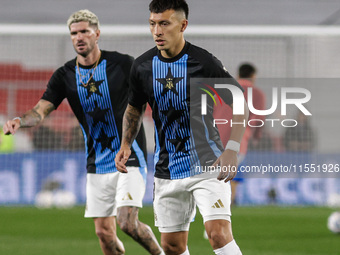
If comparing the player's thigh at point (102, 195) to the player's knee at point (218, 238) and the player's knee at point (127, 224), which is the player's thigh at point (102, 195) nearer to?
the player's knee at point (127, 224)

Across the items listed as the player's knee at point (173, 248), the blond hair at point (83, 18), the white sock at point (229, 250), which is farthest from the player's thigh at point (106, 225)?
the white sock at point (229, 250)

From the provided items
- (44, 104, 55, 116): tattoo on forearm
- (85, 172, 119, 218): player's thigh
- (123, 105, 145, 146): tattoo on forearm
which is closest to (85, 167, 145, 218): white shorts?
(85, 172, 119, 218): player's thigh

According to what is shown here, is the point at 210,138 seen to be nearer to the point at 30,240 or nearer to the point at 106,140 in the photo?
the point at 106,140

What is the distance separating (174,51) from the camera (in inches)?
189

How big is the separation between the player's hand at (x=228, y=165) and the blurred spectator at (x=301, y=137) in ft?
34.5

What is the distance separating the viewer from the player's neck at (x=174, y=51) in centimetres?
478

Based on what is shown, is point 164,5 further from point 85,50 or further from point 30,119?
point 30,119

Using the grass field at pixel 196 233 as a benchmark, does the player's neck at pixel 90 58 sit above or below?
above

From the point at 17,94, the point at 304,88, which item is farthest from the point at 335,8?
the point at 17,94

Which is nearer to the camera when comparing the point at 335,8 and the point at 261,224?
the point at 261,224

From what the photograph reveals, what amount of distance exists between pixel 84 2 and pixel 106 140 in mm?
18060

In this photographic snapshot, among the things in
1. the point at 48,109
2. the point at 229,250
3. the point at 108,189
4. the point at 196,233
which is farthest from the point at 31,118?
the point at 196,233

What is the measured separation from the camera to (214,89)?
186 inches

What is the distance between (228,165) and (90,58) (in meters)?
2.34
